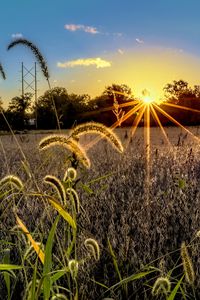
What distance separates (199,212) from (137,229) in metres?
0.50

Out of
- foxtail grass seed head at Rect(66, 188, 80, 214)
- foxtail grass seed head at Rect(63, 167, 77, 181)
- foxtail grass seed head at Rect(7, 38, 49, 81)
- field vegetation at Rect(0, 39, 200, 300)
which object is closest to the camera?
field vegetation at Rect(0, 39, 200, 300)

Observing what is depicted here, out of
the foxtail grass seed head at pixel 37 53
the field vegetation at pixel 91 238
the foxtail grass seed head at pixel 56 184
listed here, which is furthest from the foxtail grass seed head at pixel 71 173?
the foxtail grass seed head at pixel 37 53

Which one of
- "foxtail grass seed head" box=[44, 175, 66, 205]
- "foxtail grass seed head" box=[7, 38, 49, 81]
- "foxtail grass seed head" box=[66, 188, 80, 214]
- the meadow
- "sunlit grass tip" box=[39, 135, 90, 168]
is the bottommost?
the meadow

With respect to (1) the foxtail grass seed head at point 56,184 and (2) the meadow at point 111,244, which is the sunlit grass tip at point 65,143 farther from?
(1) the foxtail grass seed head at point 56,184

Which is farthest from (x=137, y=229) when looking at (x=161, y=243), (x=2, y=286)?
(x=2, y=286)

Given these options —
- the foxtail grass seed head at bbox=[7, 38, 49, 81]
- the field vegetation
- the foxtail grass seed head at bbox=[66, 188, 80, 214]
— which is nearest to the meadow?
the field vegetation

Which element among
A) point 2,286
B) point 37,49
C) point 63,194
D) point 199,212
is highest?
point 37,49

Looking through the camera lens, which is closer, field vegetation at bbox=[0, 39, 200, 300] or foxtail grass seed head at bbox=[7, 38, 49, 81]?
field vegetation at bbox=[0, 39, 200, 300]

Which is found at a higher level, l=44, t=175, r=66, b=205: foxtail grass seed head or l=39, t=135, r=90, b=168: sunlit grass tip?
l=39, t=135, r=90, b=168: sunlit grass tip

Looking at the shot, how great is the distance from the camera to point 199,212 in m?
3.24

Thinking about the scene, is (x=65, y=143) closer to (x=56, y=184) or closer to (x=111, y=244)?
(x=56, y=184)

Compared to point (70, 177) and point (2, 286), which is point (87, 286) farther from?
point (70, 177)

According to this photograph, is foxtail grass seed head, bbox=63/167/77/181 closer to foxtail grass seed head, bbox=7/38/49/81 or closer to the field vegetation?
the field vegetation

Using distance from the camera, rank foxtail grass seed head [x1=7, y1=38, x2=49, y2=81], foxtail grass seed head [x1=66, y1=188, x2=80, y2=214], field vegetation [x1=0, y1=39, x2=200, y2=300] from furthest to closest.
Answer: foxtail grass seed head [x1=7, y1=38, x2=49, y2=81], foxtail grass seed head [x1=66, y1=188, x2=80, y2=214], field vegetation [x1=0, y1=39, x2=200, y2=300]
